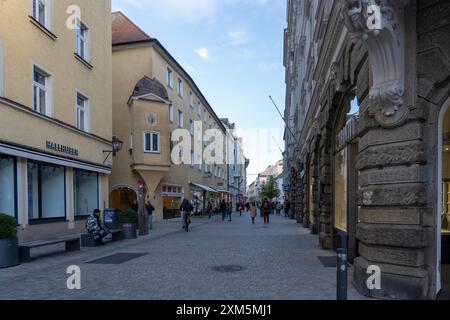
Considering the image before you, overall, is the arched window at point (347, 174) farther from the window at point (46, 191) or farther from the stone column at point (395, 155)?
the window at point (46, 191)

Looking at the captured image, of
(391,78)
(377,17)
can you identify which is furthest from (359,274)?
(377,17)

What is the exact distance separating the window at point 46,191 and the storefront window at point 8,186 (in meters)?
1.20

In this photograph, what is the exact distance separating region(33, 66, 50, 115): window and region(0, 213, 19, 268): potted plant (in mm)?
6322

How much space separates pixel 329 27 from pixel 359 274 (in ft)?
21.9

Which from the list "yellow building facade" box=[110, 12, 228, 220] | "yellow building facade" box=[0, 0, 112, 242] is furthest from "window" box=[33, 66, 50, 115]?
"yellow building facade" box=[110, 12, 228, 220]

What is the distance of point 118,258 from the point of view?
425 inches

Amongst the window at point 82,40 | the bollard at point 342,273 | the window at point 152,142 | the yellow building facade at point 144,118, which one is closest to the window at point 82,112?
the window at point 82,40

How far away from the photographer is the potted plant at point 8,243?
9.38 m

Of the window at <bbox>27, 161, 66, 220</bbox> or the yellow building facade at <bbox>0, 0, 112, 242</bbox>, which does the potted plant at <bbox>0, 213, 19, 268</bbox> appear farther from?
the window at <bbox>27, 161, 66, 220</bbox>

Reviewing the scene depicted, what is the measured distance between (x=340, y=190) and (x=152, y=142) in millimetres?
18895

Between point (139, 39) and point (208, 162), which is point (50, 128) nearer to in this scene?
point (139, 39)

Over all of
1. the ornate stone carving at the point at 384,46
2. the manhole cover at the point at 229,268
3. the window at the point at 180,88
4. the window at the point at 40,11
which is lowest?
the manhole cover at the point at 229,268

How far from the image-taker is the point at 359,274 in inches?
263

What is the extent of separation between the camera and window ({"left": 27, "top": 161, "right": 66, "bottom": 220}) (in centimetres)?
1449
